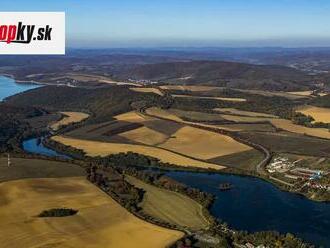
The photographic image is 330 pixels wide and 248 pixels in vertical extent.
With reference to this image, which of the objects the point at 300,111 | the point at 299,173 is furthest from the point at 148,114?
the point at 299,173

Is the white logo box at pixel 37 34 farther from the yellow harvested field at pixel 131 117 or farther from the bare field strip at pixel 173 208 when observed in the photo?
the yellow harvested field at pixel 131 117

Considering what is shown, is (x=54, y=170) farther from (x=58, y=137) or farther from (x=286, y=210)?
(x=58, y=137)

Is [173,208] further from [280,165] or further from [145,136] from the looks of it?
[145,136]

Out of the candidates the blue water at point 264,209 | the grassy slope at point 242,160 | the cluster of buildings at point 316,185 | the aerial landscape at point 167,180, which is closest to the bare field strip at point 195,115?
the aerial landscape at point 167,180

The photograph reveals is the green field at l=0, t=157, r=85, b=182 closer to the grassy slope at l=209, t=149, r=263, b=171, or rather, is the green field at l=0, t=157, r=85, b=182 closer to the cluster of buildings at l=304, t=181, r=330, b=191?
the grassy slope at l=209, t=149, r=263, b=171

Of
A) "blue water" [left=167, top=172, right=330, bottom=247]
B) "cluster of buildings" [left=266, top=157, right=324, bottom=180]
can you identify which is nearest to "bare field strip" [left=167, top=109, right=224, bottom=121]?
"cluster of buildings" [left=266, top=157, right=324, bottom=180]
